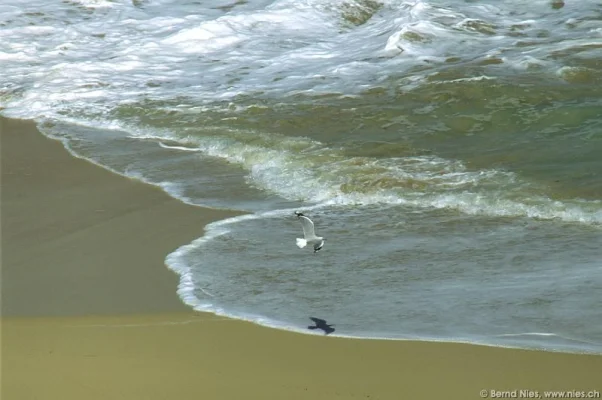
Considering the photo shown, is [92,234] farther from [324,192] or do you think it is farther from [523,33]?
[523,33]

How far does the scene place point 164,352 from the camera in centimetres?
429

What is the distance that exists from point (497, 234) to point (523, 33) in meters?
8.20

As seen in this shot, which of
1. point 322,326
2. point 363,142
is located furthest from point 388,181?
point 322,326

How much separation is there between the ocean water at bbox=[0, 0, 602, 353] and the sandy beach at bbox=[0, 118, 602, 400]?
0.18 metres

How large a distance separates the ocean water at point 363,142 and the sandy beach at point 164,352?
7.2 inches

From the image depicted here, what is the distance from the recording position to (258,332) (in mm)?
4562

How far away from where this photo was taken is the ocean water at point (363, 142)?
5.06 metres

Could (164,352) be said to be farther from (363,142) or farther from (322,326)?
(363,142)

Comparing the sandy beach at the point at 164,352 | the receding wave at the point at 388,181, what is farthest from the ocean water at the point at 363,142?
the sandy beach at the point at 164,352

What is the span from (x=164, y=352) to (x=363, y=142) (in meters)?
4.95

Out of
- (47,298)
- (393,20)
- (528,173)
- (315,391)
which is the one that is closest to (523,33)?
(393,20)

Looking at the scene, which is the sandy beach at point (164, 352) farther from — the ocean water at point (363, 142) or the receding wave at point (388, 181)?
the receding wave at point (388, 181)

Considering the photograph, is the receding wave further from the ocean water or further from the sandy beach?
the sandy beach

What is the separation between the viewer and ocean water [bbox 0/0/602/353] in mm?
5062
